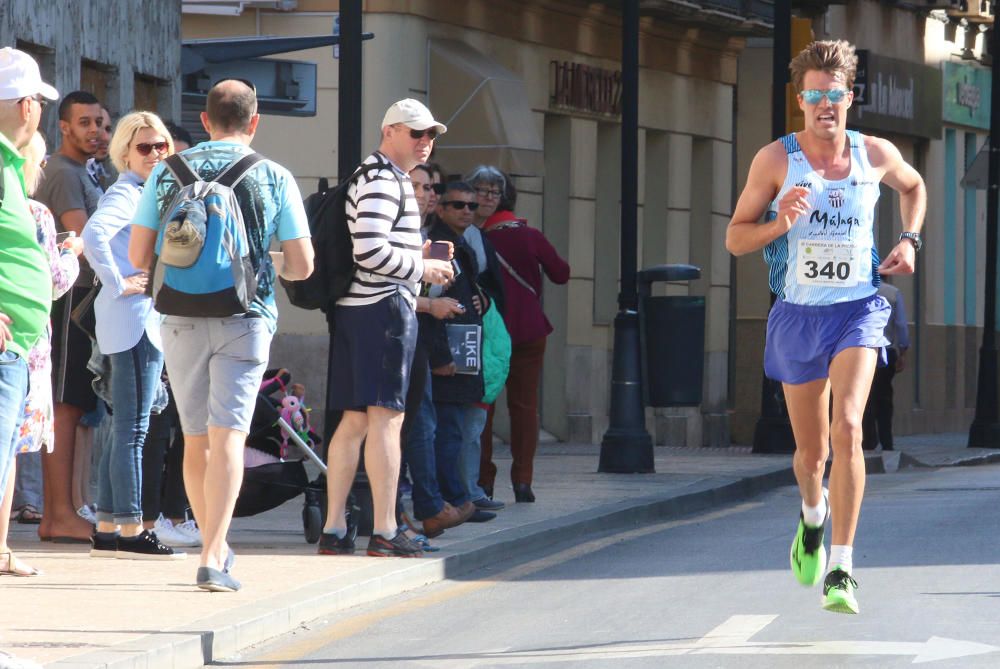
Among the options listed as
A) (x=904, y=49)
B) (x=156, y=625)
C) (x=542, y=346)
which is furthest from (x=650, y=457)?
(x=904, y=49)

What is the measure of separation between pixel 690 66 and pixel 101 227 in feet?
59.3

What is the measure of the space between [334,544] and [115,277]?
1582mm

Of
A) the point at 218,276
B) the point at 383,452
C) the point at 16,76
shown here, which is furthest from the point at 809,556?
the point at 16,76

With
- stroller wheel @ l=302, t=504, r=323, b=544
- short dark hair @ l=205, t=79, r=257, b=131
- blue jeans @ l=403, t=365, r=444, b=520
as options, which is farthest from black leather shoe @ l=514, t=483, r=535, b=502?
short dark hair @ l=205, t=79, r=257, b=131

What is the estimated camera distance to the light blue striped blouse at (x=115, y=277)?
406 inches

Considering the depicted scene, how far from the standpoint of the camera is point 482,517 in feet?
41.7

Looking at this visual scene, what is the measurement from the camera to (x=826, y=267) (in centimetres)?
888

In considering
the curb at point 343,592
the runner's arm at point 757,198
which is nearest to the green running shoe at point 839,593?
the runner's arm at point 757,198

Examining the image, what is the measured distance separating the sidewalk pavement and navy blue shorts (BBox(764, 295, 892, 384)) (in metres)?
2.03

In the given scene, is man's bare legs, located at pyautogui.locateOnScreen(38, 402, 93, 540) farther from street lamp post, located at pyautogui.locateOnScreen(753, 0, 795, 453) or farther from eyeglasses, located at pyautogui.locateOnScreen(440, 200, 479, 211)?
street lamp post, located at pyautogui.locateOnScreen(753, 0, 795, 453)

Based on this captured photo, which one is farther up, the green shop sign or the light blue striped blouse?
the green shop sign

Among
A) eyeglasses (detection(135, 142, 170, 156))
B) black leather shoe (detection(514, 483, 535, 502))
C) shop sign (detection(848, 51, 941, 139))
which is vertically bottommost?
black leather shoe (detection(514, 483, 535, 502))

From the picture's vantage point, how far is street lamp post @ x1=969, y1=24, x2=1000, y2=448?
25.4 metres

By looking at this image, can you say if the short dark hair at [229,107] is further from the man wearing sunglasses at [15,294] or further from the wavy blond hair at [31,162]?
the man wearing sunglasses at [15,294]
